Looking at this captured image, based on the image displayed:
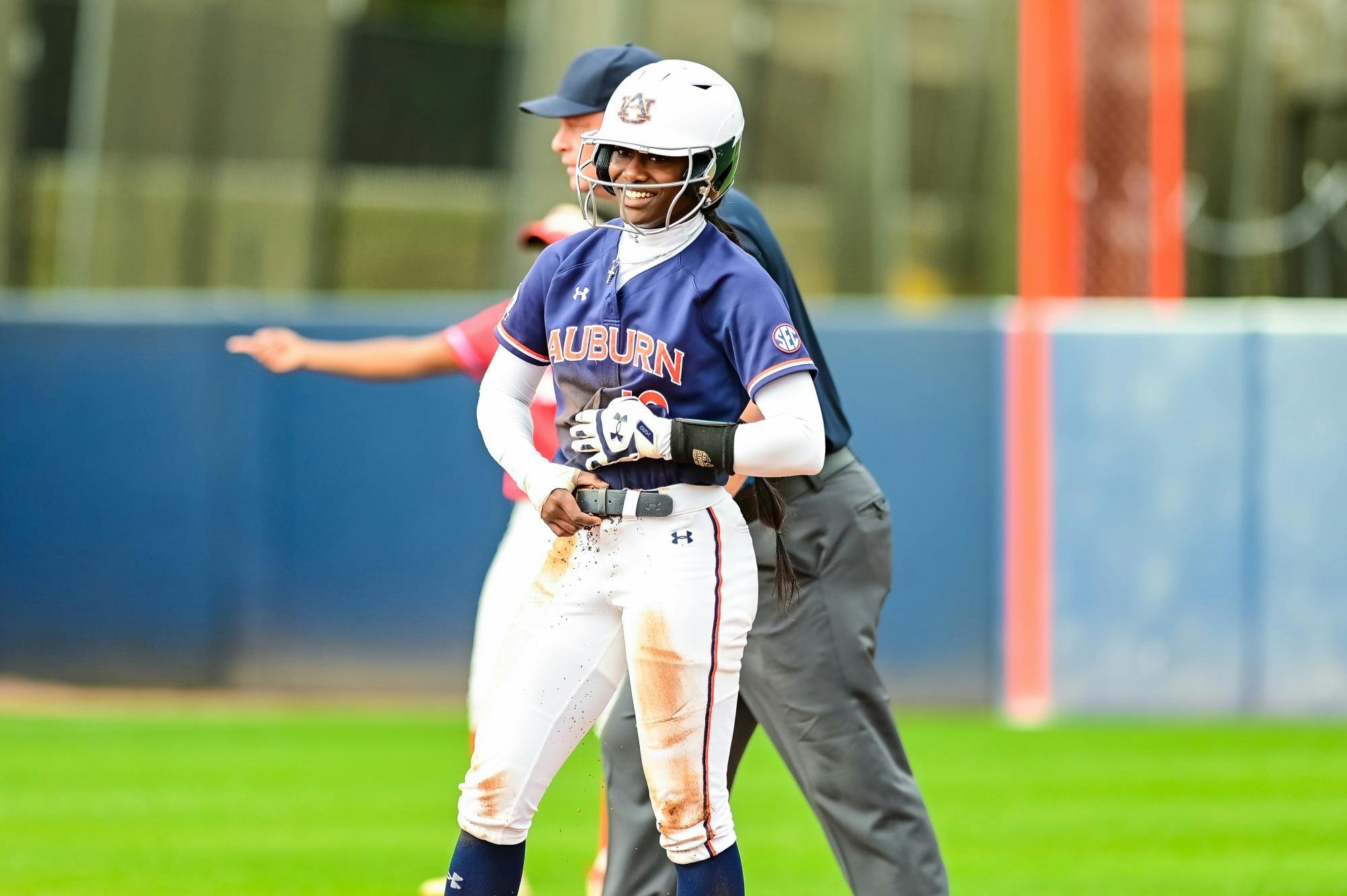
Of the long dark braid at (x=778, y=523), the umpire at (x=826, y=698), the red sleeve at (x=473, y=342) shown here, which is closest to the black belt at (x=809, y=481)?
the umpire at (x=826, y=698)

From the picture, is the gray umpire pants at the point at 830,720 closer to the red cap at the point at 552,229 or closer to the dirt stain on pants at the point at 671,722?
the dirt stain on pants at the point at 671,722

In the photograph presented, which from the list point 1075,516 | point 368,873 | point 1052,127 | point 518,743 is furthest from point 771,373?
point 1052,127

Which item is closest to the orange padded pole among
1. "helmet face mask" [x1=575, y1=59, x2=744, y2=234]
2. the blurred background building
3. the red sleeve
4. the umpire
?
the blurred background building

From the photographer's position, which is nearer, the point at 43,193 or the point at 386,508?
the point at 386,508

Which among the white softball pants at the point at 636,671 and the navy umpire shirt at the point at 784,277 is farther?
the navy umpire shirt at the point at 784,277

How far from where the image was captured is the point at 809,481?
168 inches

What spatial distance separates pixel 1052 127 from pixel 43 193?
26.5 ft

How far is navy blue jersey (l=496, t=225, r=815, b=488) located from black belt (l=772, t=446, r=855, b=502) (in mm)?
591

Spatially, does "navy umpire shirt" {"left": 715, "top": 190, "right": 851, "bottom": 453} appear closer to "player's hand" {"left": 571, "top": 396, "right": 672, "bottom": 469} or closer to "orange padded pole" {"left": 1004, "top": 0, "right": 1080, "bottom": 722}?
"player's hand" {"left": 571, "top": 396, "right": 672, "bottom": 469}

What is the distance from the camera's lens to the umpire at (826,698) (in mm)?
4137

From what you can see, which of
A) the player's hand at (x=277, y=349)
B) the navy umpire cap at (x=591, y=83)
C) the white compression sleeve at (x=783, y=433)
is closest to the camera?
the white compression sleeve at (x=783, y=433)

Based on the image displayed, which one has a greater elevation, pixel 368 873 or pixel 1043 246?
pixel 1043 246

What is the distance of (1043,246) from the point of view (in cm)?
1145

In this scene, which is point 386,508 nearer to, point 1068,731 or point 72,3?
point 1068,731
